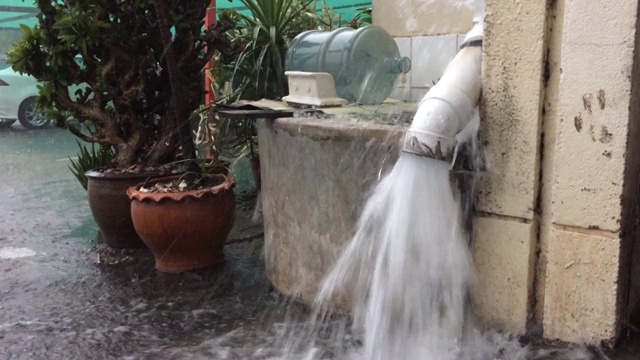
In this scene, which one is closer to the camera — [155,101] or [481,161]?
[481,161]

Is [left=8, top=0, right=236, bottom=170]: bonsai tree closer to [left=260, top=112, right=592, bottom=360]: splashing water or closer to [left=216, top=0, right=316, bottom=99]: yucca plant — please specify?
[left=216, top=0, right=316, bottom=99]: yucca plant

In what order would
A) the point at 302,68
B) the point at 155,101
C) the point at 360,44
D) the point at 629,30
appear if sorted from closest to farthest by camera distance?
the point at 629,30 < the point at 360,44 < the point at 302,68 < the point at 155,101

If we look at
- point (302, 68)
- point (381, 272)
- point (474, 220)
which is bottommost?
point (381, 272)

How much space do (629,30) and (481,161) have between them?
2.34 feet

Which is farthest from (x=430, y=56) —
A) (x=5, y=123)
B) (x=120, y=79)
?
(x=5, y=123)

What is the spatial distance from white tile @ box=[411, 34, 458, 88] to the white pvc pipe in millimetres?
1925

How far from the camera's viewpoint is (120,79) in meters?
4.48

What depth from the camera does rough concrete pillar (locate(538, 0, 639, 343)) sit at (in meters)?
2.22

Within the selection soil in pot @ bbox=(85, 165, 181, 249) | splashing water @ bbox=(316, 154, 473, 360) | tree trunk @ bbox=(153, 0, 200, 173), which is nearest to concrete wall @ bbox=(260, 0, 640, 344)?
splashing water @ bbox=(316, 154, 473, 360)

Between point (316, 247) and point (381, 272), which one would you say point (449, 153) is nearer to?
point (381, 272)

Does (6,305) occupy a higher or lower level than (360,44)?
lower

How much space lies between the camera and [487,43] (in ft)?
8.14

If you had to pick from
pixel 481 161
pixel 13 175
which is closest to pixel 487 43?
pixel 481 161

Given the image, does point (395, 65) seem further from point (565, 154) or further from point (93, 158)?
point (93, 158)
